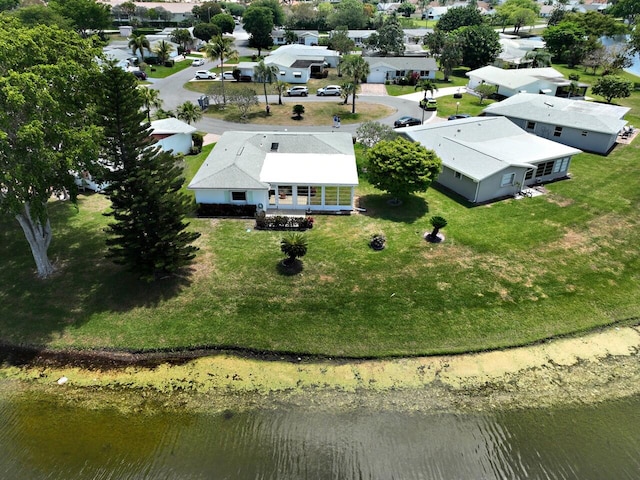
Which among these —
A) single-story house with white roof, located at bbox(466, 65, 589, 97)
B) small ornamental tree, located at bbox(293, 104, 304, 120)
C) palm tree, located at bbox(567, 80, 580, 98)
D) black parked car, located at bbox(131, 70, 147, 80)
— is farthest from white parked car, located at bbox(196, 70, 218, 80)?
palm tree, located at bbox(567, 80, 580, 98)

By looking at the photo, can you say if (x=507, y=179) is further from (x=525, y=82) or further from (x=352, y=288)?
(x=525, y=82)

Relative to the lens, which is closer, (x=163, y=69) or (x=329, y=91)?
(x=329, y=91)

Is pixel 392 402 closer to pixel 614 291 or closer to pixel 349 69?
pixel 614 291

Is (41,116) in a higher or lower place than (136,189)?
higher

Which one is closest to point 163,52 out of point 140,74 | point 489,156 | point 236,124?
point 140,74

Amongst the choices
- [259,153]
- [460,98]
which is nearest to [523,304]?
[259,153]

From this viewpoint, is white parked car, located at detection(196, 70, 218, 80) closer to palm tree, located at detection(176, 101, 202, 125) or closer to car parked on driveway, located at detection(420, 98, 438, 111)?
palm tree, located at detection(176, 101, 202, 125)

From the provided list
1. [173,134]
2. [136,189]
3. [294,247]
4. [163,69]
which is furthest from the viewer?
[163,69]

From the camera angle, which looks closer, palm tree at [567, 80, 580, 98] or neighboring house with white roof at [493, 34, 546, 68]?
palm tree at [567, 80, 580, 98]
